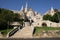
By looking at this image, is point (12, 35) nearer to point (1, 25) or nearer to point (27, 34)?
point (27, 34)

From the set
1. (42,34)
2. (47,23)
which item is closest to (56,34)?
(42,34)

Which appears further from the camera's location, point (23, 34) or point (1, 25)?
point (1, 25)

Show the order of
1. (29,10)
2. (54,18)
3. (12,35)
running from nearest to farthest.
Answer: (12,35) → (54,18) → (29,10)

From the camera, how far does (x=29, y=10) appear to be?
460 ft

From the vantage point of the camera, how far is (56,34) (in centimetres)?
4231

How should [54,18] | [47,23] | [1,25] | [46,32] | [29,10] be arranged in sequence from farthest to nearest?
[29,10] < [54,18] < [47,23] < [1,25] < [46,32]

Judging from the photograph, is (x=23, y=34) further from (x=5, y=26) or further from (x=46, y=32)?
(x=5, y=26)

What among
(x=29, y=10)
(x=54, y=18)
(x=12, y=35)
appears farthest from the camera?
(x=29, y=10)

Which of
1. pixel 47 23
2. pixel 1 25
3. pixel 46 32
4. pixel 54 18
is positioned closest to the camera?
pixel 46 32

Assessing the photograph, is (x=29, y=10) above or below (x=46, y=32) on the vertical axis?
above

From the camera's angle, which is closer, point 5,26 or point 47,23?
point 5,26

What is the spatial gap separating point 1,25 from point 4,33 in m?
8.71

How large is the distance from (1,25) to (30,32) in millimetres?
10508

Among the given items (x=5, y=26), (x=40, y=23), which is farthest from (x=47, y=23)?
(x=5, y=26)
